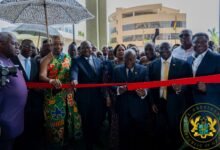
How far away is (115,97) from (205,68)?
1451mm

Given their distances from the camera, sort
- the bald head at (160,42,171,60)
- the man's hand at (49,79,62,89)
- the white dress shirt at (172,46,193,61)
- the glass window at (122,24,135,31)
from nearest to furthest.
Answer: the man's hand at (49,79,62,89)
the bald head at (160,42,171,60)
the white dress shirt at (172,46,193,61)
the glass window at (122,24,135,31)

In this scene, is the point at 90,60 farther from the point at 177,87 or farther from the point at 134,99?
the point at 177,87

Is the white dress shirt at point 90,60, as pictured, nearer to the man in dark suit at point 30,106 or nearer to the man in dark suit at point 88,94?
the man in dark suit at point 88,94

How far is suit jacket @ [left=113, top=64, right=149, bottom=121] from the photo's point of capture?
397cm

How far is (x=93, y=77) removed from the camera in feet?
14.1

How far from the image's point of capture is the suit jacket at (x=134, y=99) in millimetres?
3975

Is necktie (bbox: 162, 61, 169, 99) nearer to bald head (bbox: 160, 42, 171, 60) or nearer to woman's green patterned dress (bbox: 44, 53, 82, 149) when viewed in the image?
bald head (bbox: 160, 42, 171, 60)

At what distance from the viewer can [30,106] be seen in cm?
416

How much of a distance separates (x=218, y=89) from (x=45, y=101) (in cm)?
247

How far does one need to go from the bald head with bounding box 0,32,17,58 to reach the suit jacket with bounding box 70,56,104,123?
1.19 meters

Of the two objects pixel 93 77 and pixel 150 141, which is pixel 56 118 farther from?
pixel 150 141

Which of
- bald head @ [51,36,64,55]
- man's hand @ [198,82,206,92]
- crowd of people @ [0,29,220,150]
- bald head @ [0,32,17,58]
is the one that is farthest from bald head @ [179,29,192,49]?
bald head @ [0,32,17,58]

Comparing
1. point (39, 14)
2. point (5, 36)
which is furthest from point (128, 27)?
point (5, 36)

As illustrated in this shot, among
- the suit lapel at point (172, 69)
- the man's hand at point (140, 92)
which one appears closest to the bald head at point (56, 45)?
the man's hand at point (140, 92)
